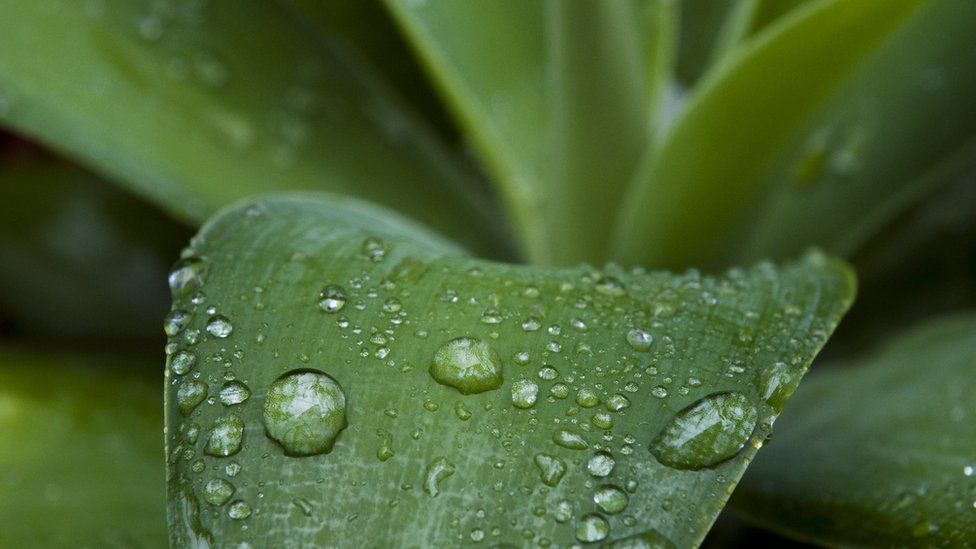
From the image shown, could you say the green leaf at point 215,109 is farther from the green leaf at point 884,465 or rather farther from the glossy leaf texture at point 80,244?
the green leaf at point 884,465

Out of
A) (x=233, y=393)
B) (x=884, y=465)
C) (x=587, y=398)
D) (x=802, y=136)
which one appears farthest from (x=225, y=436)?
(x=802, y=136)

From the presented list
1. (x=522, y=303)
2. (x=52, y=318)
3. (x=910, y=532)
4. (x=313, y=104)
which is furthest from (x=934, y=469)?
(x=52, y=318)

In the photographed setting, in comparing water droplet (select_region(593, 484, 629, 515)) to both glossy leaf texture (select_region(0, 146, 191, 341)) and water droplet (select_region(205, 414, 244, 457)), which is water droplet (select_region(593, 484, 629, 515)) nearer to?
water droplet (select_region(205, 414, 244, 457))

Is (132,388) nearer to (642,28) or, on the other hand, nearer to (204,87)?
(204,87)

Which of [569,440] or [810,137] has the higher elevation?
[810,137]

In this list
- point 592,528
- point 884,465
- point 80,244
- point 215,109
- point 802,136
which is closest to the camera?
point 592,528

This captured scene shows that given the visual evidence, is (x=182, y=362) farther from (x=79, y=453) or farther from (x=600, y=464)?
(x=79, y=453)
